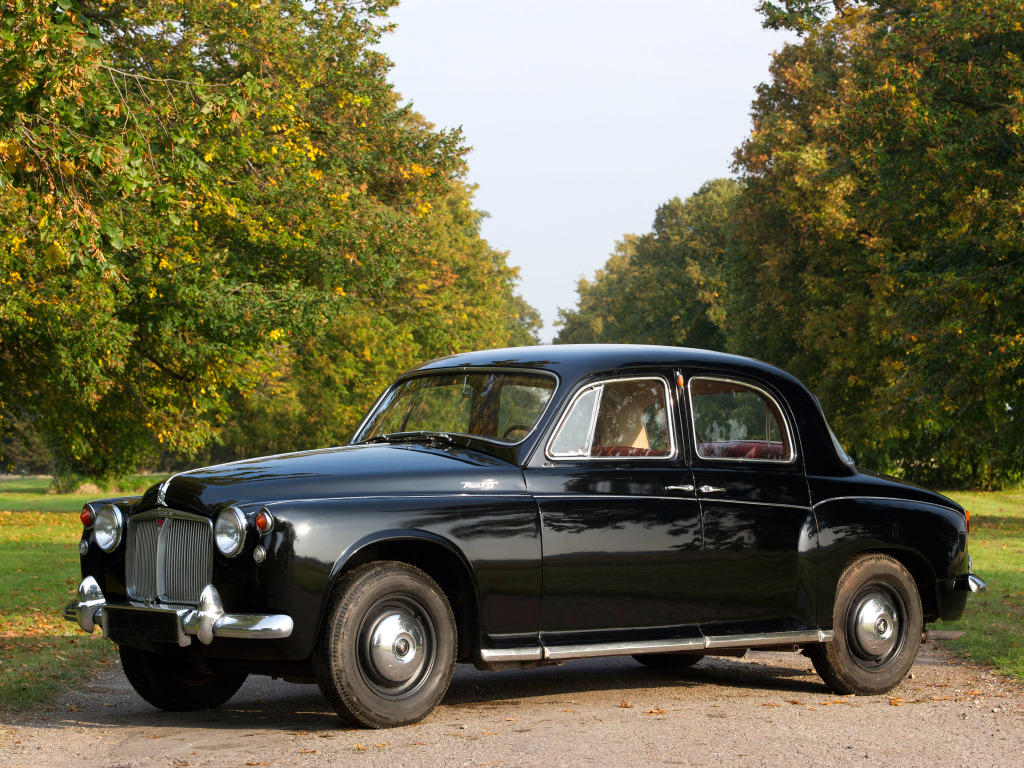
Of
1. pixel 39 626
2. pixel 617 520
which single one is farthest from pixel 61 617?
pixel 617 520

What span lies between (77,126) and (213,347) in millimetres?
12796

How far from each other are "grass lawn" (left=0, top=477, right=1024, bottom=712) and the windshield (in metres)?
2.67

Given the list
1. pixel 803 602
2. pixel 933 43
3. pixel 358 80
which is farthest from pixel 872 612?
pixel 358 80

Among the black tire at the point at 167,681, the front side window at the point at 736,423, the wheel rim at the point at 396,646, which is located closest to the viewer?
the wheel rim at the point at 396,646

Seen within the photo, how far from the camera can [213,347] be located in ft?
74.1

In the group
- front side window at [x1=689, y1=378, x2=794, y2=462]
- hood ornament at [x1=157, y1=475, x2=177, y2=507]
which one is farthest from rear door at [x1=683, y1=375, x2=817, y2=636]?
hood ornament at [x1=157, y1=475, x2=177, y2=507]

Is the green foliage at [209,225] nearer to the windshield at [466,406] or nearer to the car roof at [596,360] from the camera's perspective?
the windshield at [466,406]

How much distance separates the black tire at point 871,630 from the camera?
25.6 feet

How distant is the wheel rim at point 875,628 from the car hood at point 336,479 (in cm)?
254

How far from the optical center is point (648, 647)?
7.01 metres

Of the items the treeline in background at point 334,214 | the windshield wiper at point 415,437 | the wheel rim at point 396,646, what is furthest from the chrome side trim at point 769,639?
the treeline in background at point 334,214

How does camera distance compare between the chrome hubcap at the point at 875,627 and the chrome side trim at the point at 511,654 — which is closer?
the chrome side trim at the point at 511,654

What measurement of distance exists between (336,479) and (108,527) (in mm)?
1494

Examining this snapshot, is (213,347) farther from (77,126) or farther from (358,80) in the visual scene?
(77,126)
